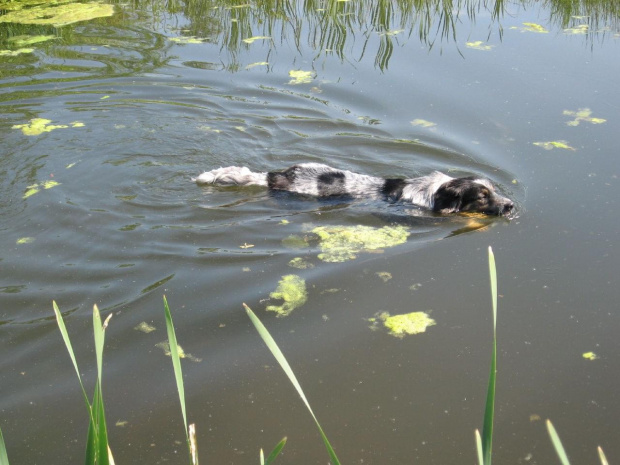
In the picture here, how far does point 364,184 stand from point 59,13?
6.78m

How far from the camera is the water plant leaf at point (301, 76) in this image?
9058 millimetres

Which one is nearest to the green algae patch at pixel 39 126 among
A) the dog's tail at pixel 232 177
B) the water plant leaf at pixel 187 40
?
the dog's tail at pixel 232 177

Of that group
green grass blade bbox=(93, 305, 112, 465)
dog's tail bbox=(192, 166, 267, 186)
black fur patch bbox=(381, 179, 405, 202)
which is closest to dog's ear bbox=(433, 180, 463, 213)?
black fur patch bbox=(381, 179, 405, 202)

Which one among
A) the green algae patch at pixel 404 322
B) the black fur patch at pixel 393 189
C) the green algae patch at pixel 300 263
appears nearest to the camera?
the green algae patch at pixel 404 322

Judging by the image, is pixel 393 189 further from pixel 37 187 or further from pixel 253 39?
pixel 253 39

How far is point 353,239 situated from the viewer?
5938 millimetres

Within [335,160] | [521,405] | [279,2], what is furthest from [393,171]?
[279,2]

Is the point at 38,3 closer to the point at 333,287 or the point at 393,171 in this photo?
the point at 393,171

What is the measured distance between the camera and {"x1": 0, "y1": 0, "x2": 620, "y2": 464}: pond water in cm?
393


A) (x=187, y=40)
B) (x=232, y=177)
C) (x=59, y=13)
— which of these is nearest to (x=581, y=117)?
(x=232, y=177)

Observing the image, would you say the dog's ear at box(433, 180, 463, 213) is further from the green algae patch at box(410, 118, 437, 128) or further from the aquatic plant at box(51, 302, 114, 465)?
the aquatic plant at box(51, 302, 114, 465)

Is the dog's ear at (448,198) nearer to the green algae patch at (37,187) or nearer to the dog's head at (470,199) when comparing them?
the dog's head at (470,199)

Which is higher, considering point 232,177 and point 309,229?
point 232,177

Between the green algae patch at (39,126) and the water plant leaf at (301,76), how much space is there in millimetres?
2589
